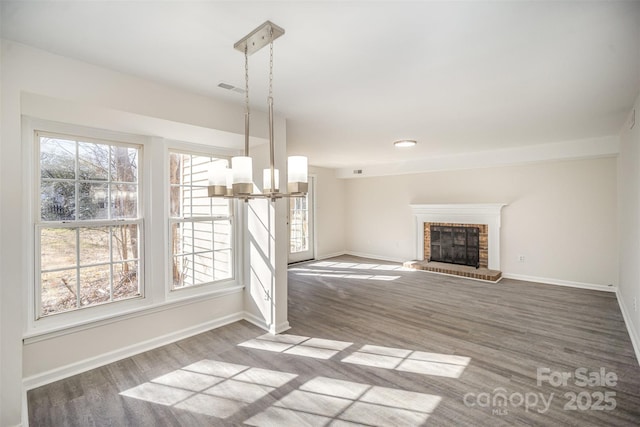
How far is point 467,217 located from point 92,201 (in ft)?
21.1

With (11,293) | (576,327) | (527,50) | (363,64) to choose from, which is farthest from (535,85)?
(11,293)

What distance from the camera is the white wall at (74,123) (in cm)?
190

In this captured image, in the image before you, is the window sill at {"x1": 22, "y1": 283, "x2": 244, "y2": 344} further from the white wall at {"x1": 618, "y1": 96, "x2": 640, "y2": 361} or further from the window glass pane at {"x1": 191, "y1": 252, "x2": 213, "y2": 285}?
the white wall at {"x1": 618, "y1": 96, "x2": 640, "y2": 361}

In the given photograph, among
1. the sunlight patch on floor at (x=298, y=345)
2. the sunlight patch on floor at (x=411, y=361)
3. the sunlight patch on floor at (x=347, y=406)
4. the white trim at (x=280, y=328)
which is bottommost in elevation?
the sunlight patch on floor at (x=347, y=406)

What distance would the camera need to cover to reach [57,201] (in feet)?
8.59

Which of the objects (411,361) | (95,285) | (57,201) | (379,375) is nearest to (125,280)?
(95,285)

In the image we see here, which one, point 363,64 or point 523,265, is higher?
point 363,64

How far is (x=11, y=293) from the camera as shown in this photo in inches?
75.7

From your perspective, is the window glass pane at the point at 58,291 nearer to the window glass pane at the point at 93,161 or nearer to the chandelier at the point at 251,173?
the window glass pane at the point at 93,161

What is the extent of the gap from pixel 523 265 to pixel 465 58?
5.11 meters

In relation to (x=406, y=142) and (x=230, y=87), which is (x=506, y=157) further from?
(x=230, y=87)

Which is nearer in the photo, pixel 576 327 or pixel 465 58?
pixel 465 58

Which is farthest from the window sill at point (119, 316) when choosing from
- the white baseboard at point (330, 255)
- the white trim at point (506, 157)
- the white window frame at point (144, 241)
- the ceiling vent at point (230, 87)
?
the white trim at point (506, 157)

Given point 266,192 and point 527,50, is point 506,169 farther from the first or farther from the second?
point 266,192
